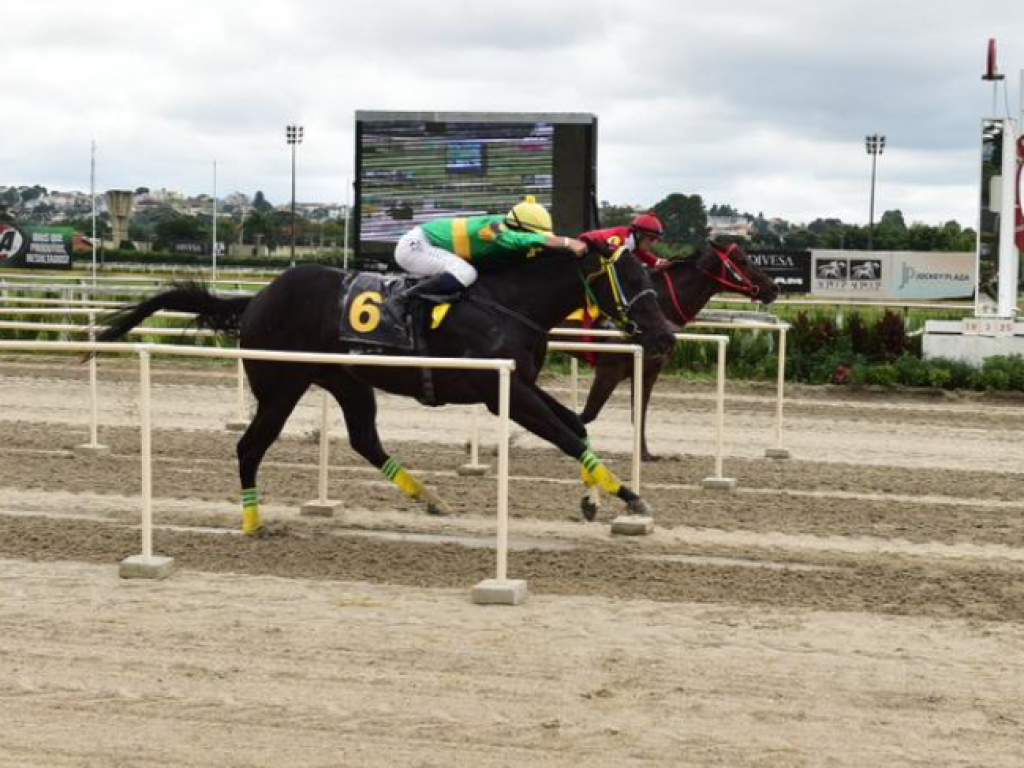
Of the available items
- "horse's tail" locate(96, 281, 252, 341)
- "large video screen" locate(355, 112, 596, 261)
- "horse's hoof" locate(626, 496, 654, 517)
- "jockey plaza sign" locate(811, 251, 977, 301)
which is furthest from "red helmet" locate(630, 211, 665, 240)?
"jockey plaza sign" locate(811, 251, 977, 301)

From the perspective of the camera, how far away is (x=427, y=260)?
801cm

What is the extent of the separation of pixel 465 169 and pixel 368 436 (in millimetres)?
12205

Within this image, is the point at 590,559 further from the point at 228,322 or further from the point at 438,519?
the point at 228,322

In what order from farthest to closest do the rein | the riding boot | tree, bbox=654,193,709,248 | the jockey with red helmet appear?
tree, bbox=654,193,709,248
the rein
the jockey with red helmet
the riding boot

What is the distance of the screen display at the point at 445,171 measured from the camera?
20.4m

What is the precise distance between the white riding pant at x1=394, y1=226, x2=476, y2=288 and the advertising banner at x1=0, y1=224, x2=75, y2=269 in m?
31.2

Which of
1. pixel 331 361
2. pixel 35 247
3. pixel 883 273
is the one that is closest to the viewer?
pixel 331 361

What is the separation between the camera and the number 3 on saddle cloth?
7.84 metres

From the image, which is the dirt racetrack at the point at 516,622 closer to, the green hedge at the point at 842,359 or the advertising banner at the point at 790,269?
the green hedge at the point at 842,359

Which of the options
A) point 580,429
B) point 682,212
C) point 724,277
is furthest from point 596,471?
point 682,212

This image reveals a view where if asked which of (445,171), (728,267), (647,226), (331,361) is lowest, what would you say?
(331,361)

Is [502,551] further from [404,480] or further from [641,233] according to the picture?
[641,233]

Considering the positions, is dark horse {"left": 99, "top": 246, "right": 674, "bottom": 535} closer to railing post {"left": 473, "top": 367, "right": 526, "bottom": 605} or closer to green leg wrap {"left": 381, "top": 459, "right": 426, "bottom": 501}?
green leg wrap {"left": 381, "top": 459, "right": 426, "bottom": 501}

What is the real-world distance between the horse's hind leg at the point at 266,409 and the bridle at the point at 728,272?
14.4 feet
